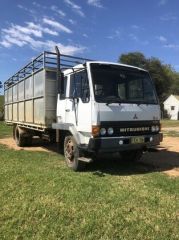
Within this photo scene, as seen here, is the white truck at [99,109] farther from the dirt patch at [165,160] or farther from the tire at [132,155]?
the dirt patch at [165,160]

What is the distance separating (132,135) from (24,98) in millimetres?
6229

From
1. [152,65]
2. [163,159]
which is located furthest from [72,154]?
[152,65]

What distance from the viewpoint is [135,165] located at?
997 centimetres

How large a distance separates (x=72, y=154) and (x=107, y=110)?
177 centimetres

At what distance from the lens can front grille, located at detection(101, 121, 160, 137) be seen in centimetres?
835

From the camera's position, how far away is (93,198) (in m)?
6.48

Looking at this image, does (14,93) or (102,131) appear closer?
(102,131)

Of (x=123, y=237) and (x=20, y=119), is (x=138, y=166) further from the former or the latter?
(x=20, y=119)

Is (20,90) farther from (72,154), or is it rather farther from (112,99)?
(112,99)

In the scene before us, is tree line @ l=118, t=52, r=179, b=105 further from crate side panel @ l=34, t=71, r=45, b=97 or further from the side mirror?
the side mirror

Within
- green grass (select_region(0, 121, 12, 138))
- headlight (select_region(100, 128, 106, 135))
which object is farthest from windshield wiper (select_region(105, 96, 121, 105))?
green grass (select_region(0, 121, 12, 138))

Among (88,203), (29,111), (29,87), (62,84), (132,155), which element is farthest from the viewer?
(29,111)

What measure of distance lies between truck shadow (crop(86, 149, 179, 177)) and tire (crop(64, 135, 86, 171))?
0.36 meters

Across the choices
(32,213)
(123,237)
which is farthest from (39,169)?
(123,237)
